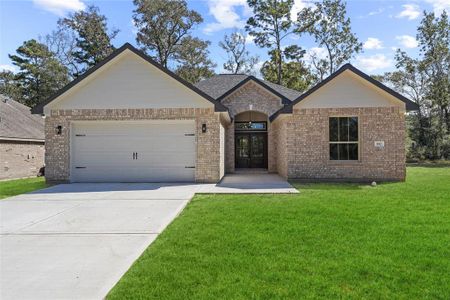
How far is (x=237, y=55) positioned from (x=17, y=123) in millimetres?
25911

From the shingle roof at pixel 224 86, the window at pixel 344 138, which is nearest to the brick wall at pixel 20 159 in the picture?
the shingle roof at pixel 224 86

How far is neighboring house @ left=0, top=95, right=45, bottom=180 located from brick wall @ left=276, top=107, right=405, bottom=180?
14.3m

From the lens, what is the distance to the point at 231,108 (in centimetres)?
1850

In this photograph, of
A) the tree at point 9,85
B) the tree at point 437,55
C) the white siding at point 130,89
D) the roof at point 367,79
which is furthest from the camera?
the tree at point 9,85

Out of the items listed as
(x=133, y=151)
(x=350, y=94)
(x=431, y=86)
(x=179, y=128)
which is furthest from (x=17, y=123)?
(x=431, y=86)

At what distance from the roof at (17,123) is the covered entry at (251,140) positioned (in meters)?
11.9

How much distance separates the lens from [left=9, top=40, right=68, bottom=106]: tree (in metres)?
35.5

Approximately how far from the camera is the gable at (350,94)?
13.1 metres

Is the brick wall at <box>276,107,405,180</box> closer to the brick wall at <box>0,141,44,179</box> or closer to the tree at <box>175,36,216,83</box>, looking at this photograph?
the brick wall at <box>0,141,44,179</box>

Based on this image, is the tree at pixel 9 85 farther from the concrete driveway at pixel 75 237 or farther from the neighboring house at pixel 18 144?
the concrete driveway at pixel 75 237

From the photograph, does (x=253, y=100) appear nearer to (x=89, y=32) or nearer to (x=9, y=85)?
(x=89, y=32)

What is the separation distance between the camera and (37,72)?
116ft

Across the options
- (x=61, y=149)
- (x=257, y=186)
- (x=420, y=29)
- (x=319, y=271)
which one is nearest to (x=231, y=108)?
(x=257, y=186)

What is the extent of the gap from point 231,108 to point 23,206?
39.7 feet
